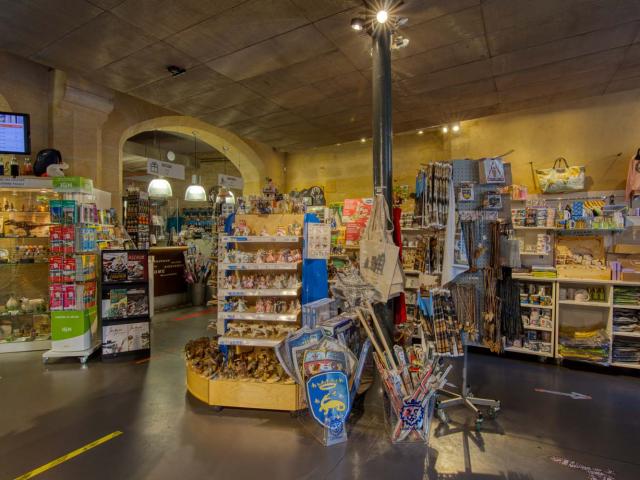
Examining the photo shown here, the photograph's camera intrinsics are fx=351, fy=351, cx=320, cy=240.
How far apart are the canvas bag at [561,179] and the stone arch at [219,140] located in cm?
627

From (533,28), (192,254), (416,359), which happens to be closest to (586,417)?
(416,359)

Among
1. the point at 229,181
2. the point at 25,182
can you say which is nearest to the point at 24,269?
the point at 25,182

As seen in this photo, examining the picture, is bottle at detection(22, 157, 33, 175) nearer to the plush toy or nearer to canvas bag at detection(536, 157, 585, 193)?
the plush toy

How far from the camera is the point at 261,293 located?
352 centimetres

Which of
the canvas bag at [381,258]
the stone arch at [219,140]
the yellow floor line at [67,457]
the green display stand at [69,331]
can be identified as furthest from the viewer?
the stone arch at [219,140]

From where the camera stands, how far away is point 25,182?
4.85 metres

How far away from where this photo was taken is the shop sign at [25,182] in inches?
190

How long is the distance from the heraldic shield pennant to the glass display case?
4.62m

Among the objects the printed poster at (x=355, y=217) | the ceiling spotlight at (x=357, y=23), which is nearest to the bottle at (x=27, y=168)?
the printed poster at (x=355, y=217)

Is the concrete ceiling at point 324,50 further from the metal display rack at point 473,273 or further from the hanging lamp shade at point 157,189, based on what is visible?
the hanging lamp shade at point 157,189

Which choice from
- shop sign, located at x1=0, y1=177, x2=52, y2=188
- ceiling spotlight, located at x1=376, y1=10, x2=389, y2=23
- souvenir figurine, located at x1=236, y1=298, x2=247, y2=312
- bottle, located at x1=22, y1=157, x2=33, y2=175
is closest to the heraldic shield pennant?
souvenir figurine, located at x1=236, y1=298, x2=247, y2=312

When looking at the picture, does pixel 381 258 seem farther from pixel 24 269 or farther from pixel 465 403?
pixel 24 269

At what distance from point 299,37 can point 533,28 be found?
98.5 inches

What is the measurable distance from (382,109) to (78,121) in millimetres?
4997
